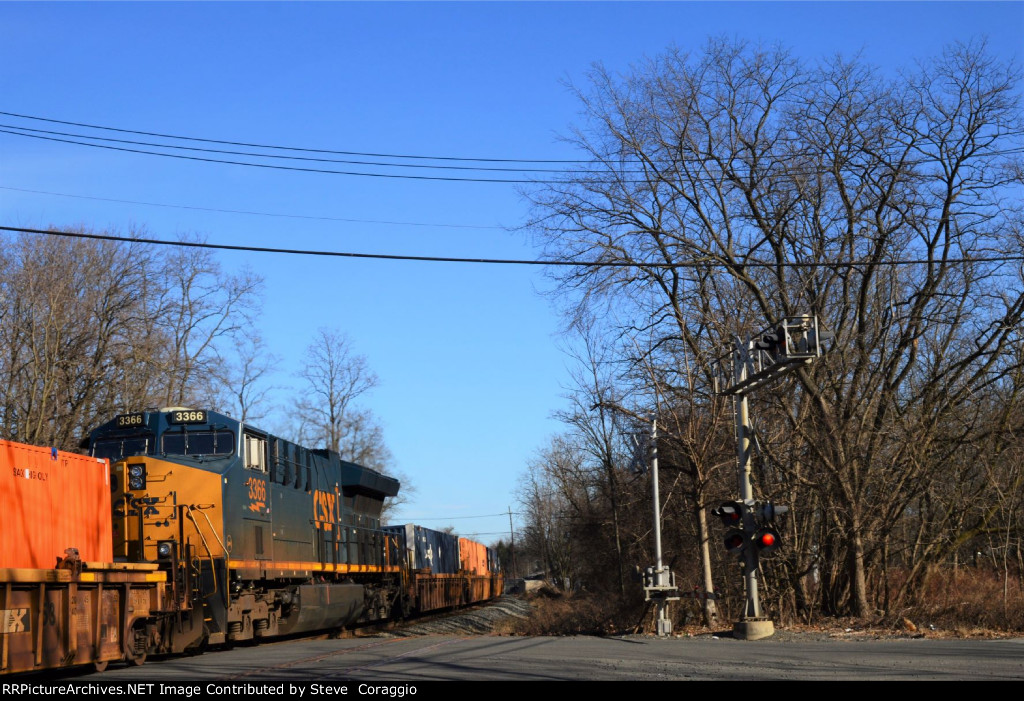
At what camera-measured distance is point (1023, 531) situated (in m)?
24.2

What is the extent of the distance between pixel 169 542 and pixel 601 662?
7205mm

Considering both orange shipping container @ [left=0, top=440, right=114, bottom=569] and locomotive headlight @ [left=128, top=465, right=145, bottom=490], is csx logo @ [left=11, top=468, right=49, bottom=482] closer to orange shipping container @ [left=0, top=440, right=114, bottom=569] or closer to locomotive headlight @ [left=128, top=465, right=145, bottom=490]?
orange shipping container @ [left=0, top=440, right=114, bottom=569]

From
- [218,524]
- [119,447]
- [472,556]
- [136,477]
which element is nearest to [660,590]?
[218,524]

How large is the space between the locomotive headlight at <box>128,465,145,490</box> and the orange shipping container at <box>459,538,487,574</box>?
28.6 m

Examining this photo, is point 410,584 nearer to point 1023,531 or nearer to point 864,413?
point 864,413

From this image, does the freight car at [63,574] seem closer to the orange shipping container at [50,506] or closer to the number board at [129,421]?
the orange shipping container at [50,506]

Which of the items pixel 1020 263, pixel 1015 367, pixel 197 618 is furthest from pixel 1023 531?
pixel 197 618

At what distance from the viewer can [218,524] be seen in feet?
53.6

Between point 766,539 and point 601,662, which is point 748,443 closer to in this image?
point 766,539

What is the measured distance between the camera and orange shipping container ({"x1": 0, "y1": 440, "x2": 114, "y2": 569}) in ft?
40.2

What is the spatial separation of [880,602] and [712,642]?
7.68 metres

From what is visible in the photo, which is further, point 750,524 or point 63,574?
point 750,524

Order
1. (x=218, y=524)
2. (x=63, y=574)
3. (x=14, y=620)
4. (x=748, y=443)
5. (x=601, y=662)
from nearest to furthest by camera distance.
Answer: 1. (x=14, y=620)
2. (x=63, y=574)
3. (x=601, y=662)
4. (x=218, y=524)
5. (x=748, y=443)

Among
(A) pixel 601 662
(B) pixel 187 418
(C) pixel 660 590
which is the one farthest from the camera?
(C) pixel 660 590
